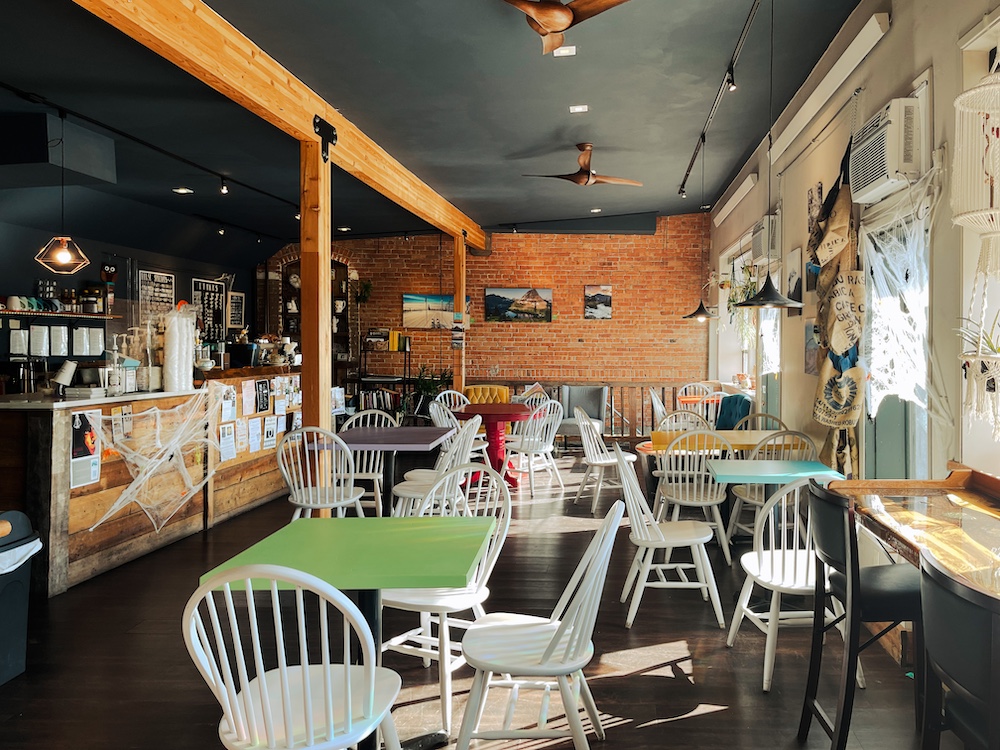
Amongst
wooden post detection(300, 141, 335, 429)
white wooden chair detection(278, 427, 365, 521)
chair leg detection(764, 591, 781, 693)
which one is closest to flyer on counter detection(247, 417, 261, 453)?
wooden post detection(300, 141, 335, 429)

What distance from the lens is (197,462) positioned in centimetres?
523

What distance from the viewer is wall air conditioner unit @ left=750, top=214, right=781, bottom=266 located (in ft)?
19.5

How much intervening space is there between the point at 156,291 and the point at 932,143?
7.70m

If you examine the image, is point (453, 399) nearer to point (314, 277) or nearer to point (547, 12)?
point (314, 277)

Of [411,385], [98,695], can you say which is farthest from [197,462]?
[411,385]

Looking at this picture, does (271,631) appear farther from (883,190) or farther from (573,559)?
(883,190)

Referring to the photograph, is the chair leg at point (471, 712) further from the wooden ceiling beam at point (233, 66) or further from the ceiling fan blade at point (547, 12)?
the wooden ceiling beam at point (233, 66)

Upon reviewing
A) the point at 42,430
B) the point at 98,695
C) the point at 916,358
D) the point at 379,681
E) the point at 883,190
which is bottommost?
the point at 98,695

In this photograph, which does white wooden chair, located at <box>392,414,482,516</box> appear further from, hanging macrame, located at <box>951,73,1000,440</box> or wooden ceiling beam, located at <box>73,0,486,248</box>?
hanging macrame, located at <box>951,73,1000,440</box>

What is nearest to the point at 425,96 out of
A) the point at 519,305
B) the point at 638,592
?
the point at 638,592

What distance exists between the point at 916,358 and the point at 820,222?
1.27 meters

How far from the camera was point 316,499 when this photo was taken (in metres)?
4.43

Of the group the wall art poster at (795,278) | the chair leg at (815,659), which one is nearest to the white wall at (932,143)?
the wall art poster at (795,278)

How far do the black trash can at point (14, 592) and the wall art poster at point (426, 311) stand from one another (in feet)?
23.9
